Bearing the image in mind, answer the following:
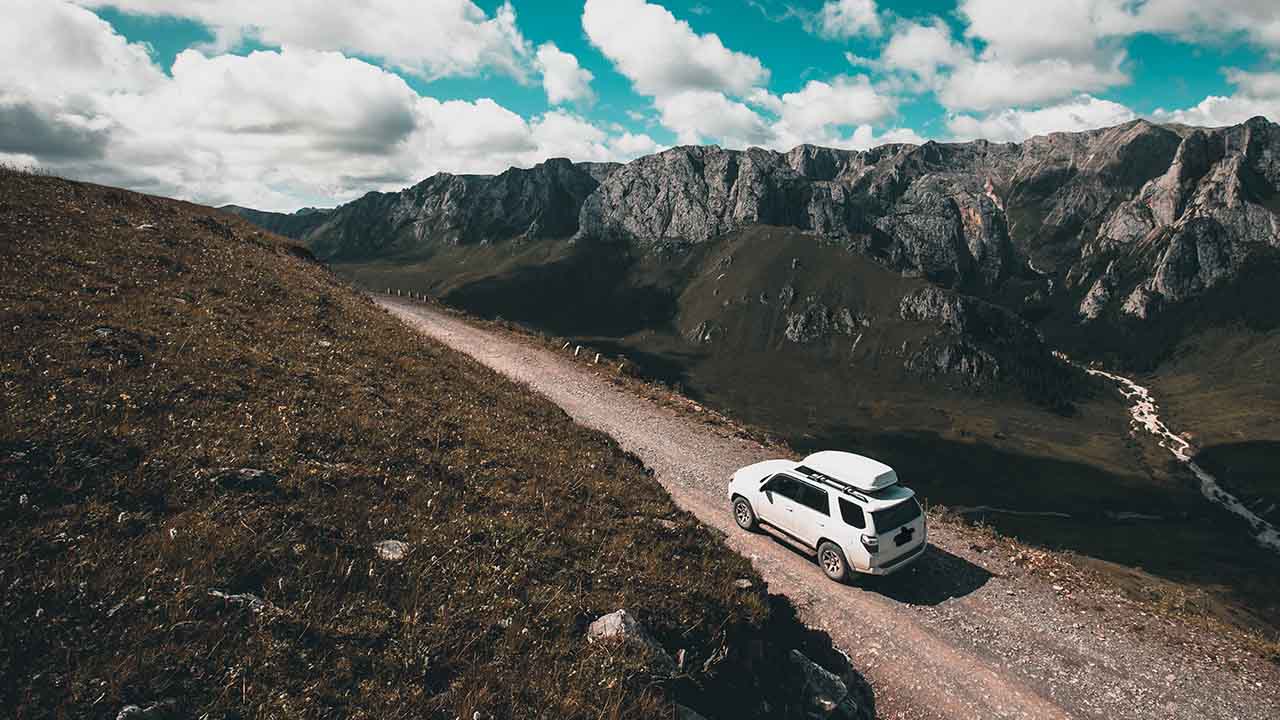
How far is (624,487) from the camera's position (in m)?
15.4

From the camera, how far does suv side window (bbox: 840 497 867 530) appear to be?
1592 centimetres

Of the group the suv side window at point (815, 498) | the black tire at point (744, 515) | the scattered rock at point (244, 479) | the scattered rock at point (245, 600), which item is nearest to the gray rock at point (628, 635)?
the scattered rock at point (245, 600)

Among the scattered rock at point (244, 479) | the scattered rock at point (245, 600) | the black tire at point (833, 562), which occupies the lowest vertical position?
the black tire at point (833, 562)

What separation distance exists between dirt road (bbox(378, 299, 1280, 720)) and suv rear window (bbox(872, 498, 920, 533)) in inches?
86.0

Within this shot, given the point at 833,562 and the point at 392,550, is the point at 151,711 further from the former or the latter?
the point at 833,562

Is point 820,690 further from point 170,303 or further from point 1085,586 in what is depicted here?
point 170,303

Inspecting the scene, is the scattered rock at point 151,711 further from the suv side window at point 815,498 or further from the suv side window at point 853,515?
the suv side window at point 815,498

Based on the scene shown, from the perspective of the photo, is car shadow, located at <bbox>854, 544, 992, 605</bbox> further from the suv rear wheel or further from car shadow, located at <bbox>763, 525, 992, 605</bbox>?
the suv rear wheel

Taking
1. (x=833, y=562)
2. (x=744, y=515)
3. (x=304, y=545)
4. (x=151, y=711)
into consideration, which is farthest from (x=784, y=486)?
(x=151, y=711)

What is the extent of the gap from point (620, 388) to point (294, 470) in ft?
77.9

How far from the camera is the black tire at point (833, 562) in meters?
A: 16.4

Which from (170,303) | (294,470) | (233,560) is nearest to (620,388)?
(170,303)

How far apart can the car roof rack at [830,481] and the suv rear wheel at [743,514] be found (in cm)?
227

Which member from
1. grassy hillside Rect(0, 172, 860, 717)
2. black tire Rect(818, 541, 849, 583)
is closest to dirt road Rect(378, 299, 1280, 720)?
black tire Rect(818, 541, 849, 583)
